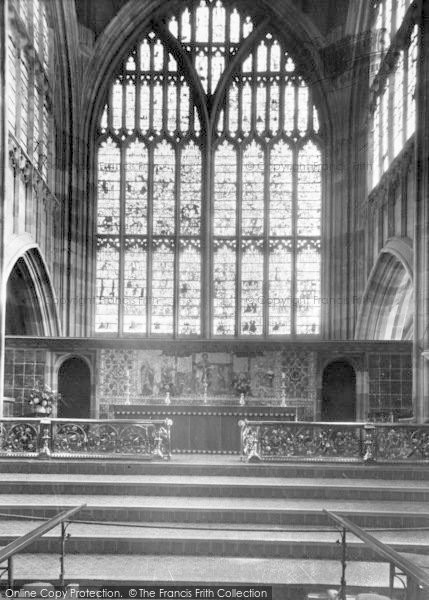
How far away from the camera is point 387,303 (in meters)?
21.7

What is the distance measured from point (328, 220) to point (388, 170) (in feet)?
17.3

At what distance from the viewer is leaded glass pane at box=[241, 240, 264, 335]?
2503 centimetres

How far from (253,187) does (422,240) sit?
9.96 metres

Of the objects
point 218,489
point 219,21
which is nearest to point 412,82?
point 219,21

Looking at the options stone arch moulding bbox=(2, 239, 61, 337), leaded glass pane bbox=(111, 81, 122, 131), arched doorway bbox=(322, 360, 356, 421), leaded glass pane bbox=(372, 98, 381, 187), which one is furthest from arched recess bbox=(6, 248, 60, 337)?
leaded glass pane bbox=(372, 98, 381, 187)

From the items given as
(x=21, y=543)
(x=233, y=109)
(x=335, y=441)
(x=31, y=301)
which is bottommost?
(x=335, y=441)

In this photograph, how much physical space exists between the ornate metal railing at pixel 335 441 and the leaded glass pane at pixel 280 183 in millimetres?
13759

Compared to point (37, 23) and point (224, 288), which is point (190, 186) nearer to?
point (224, 288)

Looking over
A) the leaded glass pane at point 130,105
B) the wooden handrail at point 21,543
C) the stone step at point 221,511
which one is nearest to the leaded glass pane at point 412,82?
the leaded glass pane at point 130,105

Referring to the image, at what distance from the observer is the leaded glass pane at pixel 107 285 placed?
24891 millimetres

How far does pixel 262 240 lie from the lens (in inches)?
1000

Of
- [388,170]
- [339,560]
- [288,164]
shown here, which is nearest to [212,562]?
[339,560]

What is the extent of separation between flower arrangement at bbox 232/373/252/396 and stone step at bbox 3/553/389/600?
454 inches

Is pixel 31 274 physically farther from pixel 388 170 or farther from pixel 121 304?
pixel 388 170
